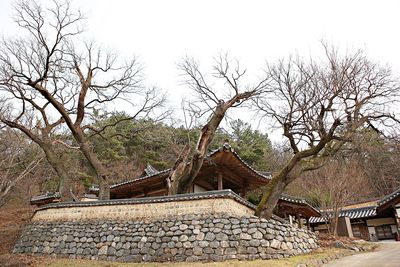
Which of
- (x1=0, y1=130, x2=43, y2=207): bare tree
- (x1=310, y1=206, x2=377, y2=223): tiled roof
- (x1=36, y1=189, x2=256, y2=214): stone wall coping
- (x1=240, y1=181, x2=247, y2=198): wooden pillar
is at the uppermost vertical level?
(x1=0, y1=130, x2=43, y2=207): bare tree

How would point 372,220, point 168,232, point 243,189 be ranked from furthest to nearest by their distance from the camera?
1. point 372,220
2. point 243,189
3. point 168,232

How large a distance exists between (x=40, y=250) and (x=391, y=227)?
27.2m

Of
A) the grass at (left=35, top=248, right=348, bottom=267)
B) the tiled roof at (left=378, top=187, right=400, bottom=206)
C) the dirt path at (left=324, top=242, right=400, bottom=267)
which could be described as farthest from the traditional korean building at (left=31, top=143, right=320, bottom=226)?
the tiled roof at (left=378, top=187, right=400, bottom=206)

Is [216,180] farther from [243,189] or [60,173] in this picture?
[60,173]

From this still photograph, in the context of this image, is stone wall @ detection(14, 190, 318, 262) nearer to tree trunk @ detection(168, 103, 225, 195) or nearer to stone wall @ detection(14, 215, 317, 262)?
stone wall @ detection(14, 215, 317, 262)

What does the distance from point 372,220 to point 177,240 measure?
24.0m

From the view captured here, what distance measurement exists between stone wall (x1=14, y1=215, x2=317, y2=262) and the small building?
14464 mm

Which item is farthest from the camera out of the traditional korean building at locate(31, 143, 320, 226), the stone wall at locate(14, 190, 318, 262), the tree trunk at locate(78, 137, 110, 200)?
the tree trunk at locate(78, 137, 110, 200)

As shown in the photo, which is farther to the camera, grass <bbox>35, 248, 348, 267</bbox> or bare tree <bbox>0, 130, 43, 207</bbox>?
bare tree <bbox>0, 130, 43, 207</bbox>

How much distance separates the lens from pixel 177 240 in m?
10.6

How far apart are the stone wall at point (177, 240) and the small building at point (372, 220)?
1446 cm

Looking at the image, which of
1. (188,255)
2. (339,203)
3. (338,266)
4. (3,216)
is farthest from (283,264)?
(3,216)

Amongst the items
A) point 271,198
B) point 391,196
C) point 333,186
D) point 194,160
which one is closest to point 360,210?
point 391,196

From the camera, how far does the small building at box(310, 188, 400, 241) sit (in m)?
22.9
